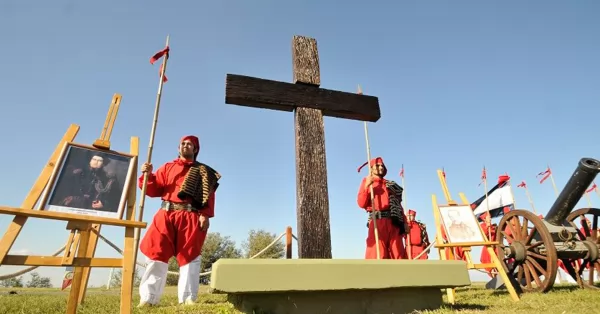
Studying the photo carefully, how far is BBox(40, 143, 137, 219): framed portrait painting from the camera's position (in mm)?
2377

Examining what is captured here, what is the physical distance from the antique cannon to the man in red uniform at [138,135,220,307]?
4379 mm

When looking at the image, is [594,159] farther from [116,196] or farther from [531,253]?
[116,196]

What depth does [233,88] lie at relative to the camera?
3.23 meters

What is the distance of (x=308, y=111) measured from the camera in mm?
3490

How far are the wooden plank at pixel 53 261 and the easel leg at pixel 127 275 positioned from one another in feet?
0.18

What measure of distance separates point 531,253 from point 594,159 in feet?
6.11

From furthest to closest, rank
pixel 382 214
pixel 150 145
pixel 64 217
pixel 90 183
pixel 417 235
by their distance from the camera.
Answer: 1. pixel 417 235
2. pixel 382 214
3. pixel 150 145
4. pixel 90 183
5. pixel 64 217

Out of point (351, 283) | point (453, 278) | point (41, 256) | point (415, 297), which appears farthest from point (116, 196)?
point (453, 278)

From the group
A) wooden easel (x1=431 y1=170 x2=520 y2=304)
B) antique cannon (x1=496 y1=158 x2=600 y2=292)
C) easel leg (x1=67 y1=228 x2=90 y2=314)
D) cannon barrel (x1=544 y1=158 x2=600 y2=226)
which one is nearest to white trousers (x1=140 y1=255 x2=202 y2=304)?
easel leg (x1=67 y1=228 x2=90 y2=314)

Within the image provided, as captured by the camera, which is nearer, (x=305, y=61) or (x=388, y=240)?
(x=305, y=61)

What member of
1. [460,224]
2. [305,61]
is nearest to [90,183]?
[305,61]

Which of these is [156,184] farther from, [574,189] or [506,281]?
[574,189]

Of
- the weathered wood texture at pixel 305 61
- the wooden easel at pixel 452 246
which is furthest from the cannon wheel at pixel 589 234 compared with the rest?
the weathered wood texture at pixel 305 61

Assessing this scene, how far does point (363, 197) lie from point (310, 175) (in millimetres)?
1594
